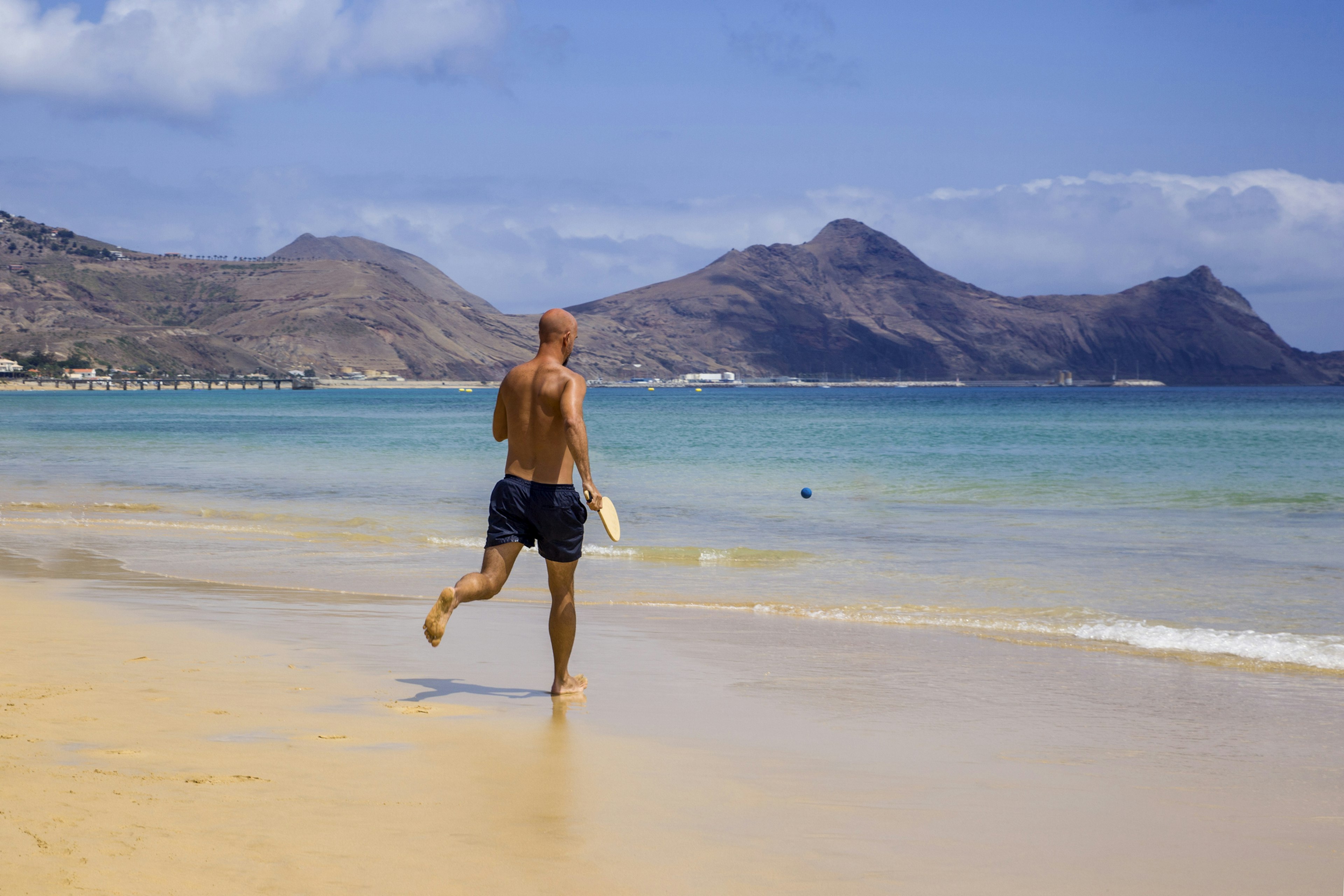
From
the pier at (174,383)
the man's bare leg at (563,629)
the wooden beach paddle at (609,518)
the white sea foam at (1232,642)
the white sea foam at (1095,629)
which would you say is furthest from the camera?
the pier at (174,383)

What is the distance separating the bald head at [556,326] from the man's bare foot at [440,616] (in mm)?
1369

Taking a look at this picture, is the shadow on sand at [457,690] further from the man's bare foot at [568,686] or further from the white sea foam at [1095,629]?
the white sea foam at [1095,629]

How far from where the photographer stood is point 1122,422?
254 feet

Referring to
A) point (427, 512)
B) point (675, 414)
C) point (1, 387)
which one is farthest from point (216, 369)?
point (427, 512)

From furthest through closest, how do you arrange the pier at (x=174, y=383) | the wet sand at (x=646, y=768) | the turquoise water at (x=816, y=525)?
the pier at (x=174, y=383)
the turquoise water at (x=816, y=525)
the wet sand at (x=646, y=768)

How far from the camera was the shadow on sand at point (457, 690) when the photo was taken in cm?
610

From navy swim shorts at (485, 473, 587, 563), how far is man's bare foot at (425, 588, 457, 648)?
360 millimetres

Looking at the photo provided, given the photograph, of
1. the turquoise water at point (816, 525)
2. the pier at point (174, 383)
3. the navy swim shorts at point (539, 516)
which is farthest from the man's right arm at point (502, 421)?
the pier at point (174, 383)

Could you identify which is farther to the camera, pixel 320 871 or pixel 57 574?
pixel 57 574

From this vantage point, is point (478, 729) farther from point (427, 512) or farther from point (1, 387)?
point (1, 387)

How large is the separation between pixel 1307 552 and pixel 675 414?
A: 268 feet

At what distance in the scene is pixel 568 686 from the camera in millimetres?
6152

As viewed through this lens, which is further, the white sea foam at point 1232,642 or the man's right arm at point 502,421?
the white sea foam at point 1232,642

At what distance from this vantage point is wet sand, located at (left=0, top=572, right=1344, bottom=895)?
3604 mm
